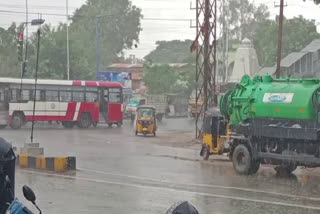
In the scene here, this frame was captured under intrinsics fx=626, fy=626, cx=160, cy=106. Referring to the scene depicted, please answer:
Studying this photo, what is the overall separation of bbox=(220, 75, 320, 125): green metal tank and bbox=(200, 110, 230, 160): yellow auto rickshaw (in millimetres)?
760

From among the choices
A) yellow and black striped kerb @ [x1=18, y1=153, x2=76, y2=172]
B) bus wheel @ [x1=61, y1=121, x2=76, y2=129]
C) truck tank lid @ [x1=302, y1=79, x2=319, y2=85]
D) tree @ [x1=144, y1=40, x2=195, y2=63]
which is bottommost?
bus wheel @ [x1=61, y1=121, x2=76, y2=129]

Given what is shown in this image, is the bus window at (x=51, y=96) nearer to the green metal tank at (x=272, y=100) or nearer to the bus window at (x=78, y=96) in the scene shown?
the bus window at (x=78, y=96)

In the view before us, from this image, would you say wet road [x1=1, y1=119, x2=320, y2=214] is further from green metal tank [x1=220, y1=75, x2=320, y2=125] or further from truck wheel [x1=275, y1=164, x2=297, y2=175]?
green metal tank [x1=220, y1=75, x2=320, y2=125]

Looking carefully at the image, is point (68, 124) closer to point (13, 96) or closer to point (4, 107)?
point (13, 96)

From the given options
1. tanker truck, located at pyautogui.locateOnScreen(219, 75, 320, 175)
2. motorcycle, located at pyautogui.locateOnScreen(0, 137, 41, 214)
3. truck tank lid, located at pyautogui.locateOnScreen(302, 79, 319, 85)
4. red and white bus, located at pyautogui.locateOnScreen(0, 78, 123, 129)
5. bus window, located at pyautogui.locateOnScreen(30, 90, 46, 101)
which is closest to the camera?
motorcycle, located at pyautogui.locateOnScreen(0, 137, 41, 214)

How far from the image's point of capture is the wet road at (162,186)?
11.6 metres

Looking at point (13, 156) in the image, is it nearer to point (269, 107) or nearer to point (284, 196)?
point (284, 196)

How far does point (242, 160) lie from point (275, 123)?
65.9 inches

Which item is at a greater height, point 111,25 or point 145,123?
point 111,25

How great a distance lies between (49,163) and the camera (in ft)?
56.0

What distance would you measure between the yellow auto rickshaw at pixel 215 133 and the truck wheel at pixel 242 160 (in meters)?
1.59

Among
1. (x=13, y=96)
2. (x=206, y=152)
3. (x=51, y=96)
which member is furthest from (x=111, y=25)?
(x=206, y=152)

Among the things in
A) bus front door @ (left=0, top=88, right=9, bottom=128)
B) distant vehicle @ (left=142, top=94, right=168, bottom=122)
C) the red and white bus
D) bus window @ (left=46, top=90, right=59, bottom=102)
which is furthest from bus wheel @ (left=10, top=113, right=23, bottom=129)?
distant vehicle @ (left=142, top=94, right=168, bottom=122)

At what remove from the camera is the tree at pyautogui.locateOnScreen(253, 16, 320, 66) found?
70.2 metres
